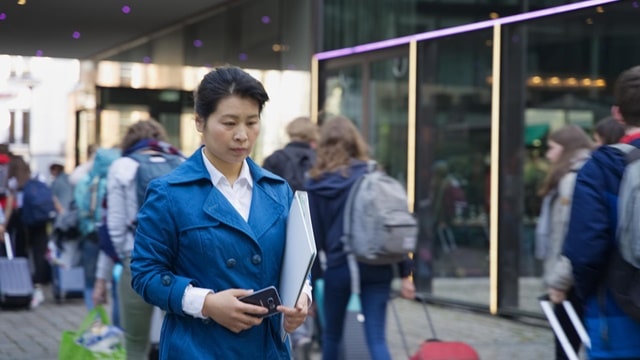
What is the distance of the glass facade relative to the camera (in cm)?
1203

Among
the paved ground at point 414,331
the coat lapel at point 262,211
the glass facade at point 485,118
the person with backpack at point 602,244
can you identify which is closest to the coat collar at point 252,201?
the coat lapel at point 262,211

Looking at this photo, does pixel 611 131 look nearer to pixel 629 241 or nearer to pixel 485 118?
pixel 629 241

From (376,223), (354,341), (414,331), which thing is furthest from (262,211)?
(414,331)

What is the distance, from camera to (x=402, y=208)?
7422 mm

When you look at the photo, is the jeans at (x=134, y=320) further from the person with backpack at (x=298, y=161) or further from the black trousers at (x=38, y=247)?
the black trousers at (x=38, y=247)

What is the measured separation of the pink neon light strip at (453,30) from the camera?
453 inches

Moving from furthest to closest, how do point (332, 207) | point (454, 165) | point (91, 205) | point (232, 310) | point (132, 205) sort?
point (454, 165) < point (91, 205) < point (332, 207) < point (132, 205) < point (232, 310)

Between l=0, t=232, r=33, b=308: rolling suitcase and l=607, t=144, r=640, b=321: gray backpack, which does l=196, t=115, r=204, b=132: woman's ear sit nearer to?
l=607, t=144, r=640, b=321: gray backpack

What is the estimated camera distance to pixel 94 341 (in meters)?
7.39

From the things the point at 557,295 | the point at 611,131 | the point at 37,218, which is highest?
the point at 611,131

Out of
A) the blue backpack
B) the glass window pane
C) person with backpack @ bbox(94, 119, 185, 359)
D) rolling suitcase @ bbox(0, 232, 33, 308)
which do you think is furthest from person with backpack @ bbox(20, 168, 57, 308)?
person with backpack @ bbox(94, 119, 185, 359)

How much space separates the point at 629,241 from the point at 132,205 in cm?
381

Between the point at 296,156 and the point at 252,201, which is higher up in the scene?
the point at 296,156

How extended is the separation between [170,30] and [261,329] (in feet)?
49.6
